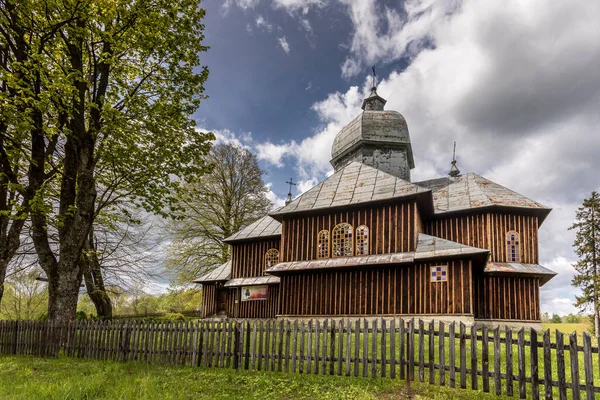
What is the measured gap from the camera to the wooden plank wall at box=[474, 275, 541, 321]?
16078 millimetres

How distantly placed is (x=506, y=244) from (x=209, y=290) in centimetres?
1617

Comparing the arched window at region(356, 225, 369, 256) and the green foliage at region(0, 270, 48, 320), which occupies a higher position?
the arched window at region(356, 225, 369, 256)

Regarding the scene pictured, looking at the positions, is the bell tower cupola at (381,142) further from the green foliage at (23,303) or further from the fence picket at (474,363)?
the green foliage at (23,303)

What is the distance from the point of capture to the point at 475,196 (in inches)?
717

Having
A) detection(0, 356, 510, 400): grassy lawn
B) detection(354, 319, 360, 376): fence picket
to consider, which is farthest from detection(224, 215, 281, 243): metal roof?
detection(354, 319, 360, 376): fence picket

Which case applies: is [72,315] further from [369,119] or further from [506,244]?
[369,119]

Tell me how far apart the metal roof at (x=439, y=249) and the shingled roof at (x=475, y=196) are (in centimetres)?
397

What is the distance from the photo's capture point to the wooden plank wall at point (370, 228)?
49.8 ft

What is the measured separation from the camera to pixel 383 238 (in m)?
15.5

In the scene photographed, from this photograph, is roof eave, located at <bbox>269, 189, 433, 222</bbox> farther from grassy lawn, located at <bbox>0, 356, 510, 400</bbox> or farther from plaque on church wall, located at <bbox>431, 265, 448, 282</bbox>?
grassy lawn, located at <bbox>0, 356, 510, 400</bbox>

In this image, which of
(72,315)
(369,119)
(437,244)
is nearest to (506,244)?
(437,244)

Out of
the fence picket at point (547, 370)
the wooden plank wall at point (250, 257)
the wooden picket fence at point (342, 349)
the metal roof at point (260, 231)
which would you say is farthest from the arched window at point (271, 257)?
the fence picket at point (547, 370)

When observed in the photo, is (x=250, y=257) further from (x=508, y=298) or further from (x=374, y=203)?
(x=508, y=298)

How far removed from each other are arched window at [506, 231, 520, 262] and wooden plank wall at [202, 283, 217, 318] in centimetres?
1570
